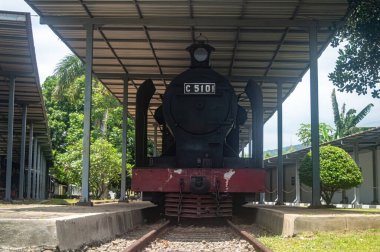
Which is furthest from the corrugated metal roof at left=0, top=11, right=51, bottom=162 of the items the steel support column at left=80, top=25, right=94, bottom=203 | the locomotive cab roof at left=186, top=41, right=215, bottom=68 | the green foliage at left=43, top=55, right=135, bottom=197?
the green foliage at left=43, top=55, right=135, bottom=197

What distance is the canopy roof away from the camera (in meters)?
13.7

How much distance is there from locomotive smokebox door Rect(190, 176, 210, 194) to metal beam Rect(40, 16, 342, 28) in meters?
5.23

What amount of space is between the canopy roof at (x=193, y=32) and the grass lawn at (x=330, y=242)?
22.7ft

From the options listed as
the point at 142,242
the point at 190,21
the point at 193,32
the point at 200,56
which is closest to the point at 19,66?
the point at 193,32

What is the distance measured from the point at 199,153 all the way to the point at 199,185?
4.23ft

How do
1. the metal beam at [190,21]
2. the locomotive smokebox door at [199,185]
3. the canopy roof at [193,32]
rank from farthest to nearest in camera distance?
the metal beam at [190,21] → the canopy roof at [193,32] → the locomotive smokebox door at [199,185]

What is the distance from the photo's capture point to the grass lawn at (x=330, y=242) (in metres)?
7.33

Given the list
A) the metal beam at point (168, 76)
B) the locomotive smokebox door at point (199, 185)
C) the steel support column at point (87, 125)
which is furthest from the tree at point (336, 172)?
the locomotive smokebox door at point (199, 185)

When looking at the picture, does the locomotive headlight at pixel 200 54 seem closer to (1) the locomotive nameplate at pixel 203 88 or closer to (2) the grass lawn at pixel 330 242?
(1) the locomotive nameplate at pixel 203 88

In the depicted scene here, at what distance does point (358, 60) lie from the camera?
470 inches

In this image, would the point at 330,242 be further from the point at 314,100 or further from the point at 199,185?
the point at 314,100

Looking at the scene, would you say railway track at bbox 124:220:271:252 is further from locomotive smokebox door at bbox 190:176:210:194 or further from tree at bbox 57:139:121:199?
tree at bbox 57:139:121:199

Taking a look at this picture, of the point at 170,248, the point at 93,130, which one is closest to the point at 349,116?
the point at 93,130

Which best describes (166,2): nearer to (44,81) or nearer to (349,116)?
(349,116)
